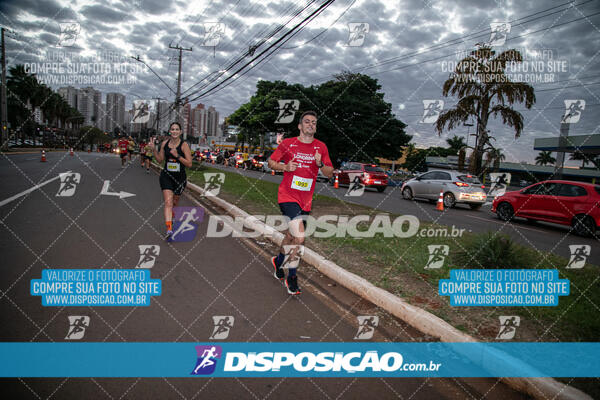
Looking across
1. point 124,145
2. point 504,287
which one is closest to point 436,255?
point 504,287

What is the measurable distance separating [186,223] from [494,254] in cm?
576

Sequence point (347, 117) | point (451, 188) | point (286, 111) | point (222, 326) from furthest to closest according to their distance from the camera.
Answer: point (347, 117), point (286, 111), point (451, 188), point (222, 326)

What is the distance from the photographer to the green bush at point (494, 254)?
4.85 meters

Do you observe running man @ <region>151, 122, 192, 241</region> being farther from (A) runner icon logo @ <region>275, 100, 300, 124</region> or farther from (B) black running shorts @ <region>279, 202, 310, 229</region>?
(A) runner icon logo @ <region>275, 100, 300, 124</region>

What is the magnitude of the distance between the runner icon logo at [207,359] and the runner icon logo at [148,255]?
2.17 m

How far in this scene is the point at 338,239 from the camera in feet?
21.6

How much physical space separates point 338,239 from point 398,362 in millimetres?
3803

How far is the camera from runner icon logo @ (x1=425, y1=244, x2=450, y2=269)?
5.22 m

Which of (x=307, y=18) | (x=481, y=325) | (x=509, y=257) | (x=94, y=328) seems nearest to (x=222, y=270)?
(x=94, y=328)

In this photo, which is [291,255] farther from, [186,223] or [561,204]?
[561,204]

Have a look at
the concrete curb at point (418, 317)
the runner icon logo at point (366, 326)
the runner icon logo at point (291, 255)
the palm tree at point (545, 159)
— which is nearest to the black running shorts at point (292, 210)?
the runner icon logo at point (291, 255)

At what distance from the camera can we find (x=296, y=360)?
2.76 meters

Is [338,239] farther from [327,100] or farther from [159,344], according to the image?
[327,100]

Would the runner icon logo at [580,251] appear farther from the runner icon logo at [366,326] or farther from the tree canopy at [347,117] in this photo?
the tree canopy at [347,117]
